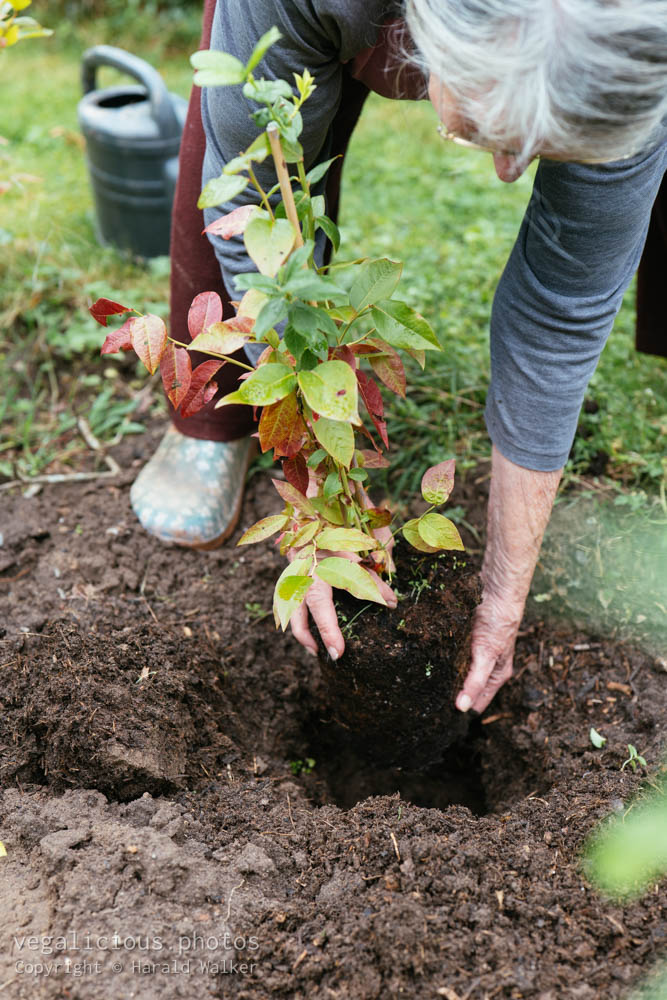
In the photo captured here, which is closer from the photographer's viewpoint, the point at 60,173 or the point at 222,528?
the point at 222,528

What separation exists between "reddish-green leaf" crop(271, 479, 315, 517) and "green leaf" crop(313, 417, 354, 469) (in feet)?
0.47

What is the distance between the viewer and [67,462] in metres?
2.38

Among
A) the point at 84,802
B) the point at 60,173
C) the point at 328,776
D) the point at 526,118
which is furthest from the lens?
the point at 60,173

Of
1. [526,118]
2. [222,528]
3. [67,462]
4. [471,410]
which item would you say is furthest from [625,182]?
[67,462]

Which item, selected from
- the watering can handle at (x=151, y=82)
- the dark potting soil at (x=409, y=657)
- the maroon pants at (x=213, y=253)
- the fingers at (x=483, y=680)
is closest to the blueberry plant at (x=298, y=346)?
the dark potting soil at (x=409, y=657)

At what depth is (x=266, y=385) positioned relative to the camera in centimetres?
117

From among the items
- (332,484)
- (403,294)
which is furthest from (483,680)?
(403,294)

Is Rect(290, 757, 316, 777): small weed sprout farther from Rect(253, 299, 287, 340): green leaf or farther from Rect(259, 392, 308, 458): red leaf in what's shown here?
Rect(253, 299, 287, 340): green leaf

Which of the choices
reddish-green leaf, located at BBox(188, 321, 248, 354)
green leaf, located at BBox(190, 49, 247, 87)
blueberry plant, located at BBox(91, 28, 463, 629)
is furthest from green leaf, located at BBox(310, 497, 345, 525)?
green leaf, located at BBox(190, 49, 247, 87)

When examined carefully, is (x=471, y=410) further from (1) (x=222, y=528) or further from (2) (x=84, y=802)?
(2) (x=84, y=802)

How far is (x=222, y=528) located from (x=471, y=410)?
2.58ft

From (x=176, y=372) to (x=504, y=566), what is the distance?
2.54 ft

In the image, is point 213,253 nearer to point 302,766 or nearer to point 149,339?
point 149,339

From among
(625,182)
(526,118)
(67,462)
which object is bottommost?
(67,462)
